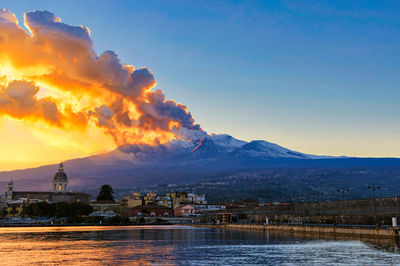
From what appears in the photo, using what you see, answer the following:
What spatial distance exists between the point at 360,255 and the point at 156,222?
492 feet

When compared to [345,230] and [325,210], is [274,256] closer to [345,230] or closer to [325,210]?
[345,230]

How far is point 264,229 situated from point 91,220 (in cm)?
9629

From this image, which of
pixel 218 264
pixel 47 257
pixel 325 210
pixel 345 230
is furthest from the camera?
pixel 325 210

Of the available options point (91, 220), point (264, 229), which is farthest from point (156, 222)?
point (264, 229)

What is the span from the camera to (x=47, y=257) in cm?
4366

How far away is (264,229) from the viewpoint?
345 feet

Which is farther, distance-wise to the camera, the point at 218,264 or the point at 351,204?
the point at 351,204

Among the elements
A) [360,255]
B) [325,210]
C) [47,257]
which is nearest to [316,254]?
[360,255]

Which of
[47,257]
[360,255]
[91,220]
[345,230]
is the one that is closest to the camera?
[360,255]

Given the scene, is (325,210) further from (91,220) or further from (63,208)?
(63,208)

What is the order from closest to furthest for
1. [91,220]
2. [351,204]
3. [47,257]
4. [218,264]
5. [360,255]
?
[218,264]
[360,255]
[47,257]
[351,204]
[91,220]

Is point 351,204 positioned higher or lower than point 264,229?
higher

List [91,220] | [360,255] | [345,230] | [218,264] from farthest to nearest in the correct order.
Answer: [91,220], [345,230], [360,255], [218,264]

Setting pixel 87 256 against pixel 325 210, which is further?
pixel 325 210
